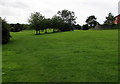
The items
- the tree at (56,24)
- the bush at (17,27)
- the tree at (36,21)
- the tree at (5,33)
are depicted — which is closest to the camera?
the tree at (5,33)

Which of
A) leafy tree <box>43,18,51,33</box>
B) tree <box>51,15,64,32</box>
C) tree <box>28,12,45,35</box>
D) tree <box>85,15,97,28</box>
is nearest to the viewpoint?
tree <box>28,12,45,35</box>

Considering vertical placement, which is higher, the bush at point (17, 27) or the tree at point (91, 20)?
the tree at point (91, 20)

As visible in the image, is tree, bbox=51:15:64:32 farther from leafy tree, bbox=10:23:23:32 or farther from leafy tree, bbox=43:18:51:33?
leafy tree, bbox=10:23:23:32

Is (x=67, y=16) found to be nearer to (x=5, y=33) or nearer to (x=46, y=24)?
(x=46, y=24)

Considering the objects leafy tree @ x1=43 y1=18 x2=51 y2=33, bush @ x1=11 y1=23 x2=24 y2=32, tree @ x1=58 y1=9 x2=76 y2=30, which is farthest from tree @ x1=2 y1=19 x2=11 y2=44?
tree @ x1=58 y1=9 x2=76 y2=30

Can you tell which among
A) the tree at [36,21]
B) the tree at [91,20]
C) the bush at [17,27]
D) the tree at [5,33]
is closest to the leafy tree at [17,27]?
the bush at [17,27]

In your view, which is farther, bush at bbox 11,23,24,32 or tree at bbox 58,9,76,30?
tree at bbox 58,9,76,30

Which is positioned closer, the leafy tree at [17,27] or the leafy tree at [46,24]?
the leafy tree at [46,24]

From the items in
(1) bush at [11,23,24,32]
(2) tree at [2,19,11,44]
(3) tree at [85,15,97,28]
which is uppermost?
(3) tree at [85,15,97,28]

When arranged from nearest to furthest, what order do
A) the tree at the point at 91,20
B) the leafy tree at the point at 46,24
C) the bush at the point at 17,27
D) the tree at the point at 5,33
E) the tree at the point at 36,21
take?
the tree at the point at 5,33
the tree at the point at 36,21
the leafy tree at the point at 46,24
the bush at the point at 17,27
the tree at the point at 91,20

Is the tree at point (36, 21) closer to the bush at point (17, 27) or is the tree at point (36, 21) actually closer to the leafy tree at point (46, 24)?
the leafy tree at point (46, 24)

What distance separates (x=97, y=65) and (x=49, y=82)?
12.0ft

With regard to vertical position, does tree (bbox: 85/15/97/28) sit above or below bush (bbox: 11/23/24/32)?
above

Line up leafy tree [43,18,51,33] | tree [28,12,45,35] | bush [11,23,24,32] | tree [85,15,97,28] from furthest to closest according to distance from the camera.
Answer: tree [85,15,97,28], bush [11,23,24,32], leafy tree [43,18,51,33], tree [28,12,45,35]
